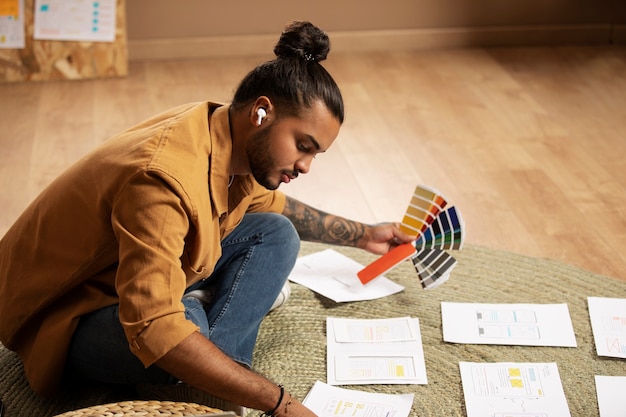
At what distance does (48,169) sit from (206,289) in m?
1.14

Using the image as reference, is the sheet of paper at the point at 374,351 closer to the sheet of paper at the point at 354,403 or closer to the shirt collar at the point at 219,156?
the sheet of paper at the point at 354,403

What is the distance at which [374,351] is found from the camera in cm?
203

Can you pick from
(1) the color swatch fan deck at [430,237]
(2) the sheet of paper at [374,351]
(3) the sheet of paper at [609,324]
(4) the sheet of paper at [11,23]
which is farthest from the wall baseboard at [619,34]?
(4) the sheet of paper at [11,23]

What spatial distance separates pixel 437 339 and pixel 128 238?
2.95 feet

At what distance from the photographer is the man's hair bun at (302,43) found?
1.63 meters

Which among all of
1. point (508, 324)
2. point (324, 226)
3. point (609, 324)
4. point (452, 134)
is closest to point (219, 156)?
point (324, 226)

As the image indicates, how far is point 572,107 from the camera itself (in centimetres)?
341

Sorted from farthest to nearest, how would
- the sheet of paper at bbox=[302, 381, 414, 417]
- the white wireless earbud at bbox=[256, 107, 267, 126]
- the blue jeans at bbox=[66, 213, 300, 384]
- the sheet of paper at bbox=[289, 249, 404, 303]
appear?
the sheet of paper at bbox=[289, 249, 404, 303] < the sheet of paper at bbox=[302, 381, 414, 417] < the blue jeans at bbox=[66, 213, 300, 384] < the white wireless earbud at bbox=[256, 107, 267, 126]

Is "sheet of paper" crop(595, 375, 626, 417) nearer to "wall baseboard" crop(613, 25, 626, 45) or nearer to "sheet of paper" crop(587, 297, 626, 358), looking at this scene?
"sheet of paper" crop(587, 297, 626, 358)

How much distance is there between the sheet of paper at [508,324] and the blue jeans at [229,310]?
438 millimetres

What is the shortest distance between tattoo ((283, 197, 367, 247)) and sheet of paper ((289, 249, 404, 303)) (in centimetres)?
19

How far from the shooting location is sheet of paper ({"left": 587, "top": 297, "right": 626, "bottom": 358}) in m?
2.04

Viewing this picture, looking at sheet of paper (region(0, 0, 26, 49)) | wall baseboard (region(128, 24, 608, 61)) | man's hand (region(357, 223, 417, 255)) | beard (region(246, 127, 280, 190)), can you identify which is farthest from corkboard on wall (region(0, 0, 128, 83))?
beard (region(246, 127, 280, 190))

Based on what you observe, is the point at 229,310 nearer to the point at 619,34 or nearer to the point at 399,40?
the point at 399,40
